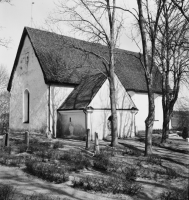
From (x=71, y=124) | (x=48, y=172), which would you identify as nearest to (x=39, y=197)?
(x=48, y=172)

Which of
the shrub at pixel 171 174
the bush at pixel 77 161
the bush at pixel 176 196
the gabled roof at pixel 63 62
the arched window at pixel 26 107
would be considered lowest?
the shrub at pixel 171 174

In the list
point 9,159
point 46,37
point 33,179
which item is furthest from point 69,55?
point 33,179

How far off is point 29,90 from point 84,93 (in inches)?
231

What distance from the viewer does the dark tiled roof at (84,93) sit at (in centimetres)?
1983

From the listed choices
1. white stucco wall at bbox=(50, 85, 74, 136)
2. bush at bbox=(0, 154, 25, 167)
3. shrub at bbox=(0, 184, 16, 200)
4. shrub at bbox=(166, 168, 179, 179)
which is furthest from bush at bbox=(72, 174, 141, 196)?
white stucco wall at bbox=(50, 85, 74, 136)

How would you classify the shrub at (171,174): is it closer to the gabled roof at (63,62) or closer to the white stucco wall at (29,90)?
the gabled roof at (63,62)

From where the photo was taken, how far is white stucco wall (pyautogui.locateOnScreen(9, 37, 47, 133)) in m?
21.9

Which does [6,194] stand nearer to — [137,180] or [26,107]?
[137,180]

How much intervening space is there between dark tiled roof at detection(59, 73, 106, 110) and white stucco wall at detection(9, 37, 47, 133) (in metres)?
2.01

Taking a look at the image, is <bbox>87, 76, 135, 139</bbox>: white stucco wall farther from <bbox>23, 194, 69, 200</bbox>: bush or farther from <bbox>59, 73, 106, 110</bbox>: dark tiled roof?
<bbox>23, 194, 69, 200</bbox>: bush

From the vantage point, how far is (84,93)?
68.0 ft

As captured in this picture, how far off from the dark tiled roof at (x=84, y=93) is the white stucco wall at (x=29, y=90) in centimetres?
201

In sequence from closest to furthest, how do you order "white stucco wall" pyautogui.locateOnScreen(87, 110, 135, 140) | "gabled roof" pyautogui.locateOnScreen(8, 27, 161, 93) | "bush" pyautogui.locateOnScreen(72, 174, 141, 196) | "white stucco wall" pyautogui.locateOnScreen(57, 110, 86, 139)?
"bush" pyautogui.locateOnScreen(72, 174, 141, 196), "white stucco wall" pyautogui.locateOnScreen(87, 110, 135, 140), "white stucco wall" pyautogui.locateOnScreen(57, 110, 86, 139), "gabled roof" pyautogui.locateOnScreen(8, 27, 161, 93)

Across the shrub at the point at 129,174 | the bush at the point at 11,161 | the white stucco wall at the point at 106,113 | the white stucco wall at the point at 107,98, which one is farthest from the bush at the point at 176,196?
the white stucco wall at the point at 107,98
